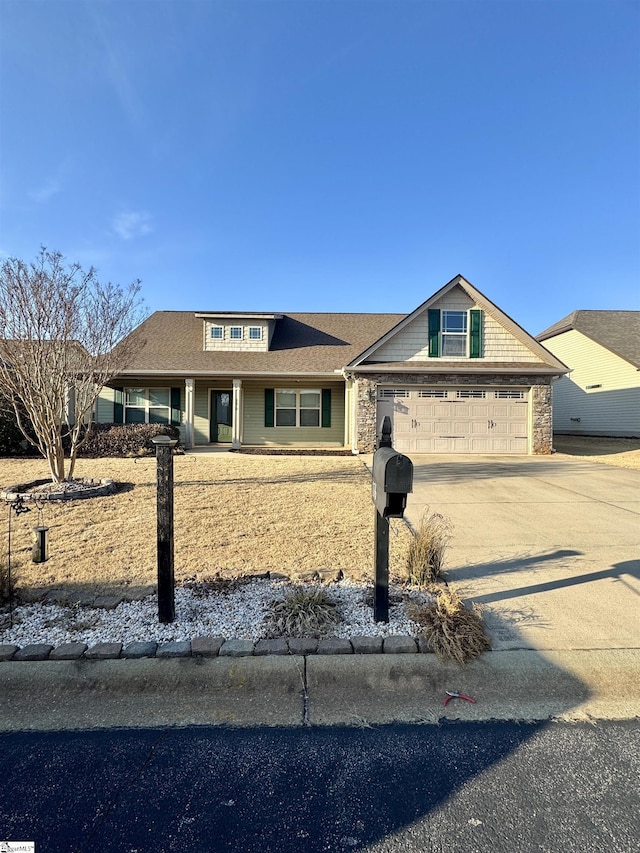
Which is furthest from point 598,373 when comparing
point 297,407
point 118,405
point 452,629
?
point 452,629

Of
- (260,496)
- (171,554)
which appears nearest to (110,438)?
(260,496)

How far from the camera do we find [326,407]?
654 inches

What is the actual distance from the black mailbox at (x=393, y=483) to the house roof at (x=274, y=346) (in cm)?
1236

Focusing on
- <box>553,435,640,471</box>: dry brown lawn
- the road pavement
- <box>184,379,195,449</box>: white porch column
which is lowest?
the road pavement

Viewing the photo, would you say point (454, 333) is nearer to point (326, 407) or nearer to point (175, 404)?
point (326, 407)

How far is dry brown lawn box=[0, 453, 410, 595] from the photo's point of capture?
430cm

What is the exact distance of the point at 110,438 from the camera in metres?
12.9

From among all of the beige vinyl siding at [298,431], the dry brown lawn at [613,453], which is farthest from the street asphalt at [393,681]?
the beige vinyl siding at [298,431]

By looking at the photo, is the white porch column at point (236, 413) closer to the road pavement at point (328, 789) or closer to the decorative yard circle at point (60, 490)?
the decorative yard circle at point (60, 490)

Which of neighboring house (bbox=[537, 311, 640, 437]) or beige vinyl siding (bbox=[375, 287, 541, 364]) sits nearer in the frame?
beige vinyl siding (bbox=[375, 287, 541, 364])

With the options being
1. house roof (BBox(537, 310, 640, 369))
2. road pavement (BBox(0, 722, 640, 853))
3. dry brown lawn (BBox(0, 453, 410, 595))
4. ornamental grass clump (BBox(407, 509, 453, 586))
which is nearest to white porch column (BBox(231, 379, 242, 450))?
dry brown lawn (BBox(0, 453, 410, 595))

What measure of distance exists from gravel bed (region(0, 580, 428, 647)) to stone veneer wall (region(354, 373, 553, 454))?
1050 centimetres

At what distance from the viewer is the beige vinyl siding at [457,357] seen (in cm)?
1455

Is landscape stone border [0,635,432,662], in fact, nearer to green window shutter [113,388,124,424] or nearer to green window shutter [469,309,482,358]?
green window shutter [469,309,482,358]
